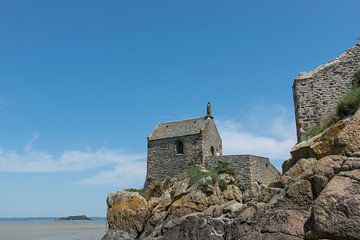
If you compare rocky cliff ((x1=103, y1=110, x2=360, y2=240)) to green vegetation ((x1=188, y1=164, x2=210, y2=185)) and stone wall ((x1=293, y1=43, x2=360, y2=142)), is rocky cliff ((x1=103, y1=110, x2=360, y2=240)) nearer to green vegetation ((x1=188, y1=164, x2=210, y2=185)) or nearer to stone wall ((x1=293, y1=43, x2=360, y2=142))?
stone wall ((x1=293, y1=43, x2=360, y2=142))

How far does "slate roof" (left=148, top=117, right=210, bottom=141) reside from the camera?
31622 millimetres

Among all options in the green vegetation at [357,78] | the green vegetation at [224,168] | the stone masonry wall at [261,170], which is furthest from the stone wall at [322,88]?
the green vegetation at [224,168]

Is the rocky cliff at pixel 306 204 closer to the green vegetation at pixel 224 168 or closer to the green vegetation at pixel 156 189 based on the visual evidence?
the green vegetation at pixel 224 168

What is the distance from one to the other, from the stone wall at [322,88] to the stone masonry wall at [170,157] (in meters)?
14.8

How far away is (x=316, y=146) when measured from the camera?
421 inches

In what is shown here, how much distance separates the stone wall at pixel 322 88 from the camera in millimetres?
15734

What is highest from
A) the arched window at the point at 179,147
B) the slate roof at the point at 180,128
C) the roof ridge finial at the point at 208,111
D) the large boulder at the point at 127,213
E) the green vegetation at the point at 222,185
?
the roof ridge finial at the point at 208,111

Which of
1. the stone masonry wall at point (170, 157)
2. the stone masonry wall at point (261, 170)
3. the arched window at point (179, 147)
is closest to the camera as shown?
the stone masonry wall at point (261, 170)

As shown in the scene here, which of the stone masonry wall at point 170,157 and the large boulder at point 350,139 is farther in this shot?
the stone masonry wall at point 170,157

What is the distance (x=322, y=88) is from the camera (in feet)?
52.7

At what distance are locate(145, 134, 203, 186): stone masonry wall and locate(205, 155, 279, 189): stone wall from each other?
5.76 ft

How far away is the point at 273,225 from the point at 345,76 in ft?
32.4

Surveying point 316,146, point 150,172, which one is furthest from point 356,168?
point 150,172

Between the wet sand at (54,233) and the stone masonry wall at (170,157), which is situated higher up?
the stone masonry wall at (170,157)
